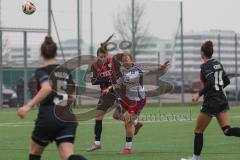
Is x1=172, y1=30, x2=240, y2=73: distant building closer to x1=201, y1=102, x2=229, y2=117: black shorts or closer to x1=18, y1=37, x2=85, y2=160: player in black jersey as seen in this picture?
x1=201, y1=102, x2=229, y2=117: black shorts

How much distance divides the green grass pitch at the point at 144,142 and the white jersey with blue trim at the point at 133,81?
3.70 ft

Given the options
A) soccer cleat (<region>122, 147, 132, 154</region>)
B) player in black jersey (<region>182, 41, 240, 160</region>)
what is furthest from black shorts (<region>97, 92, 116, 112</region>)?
player in black jersey (<region>182, 41, 240, 160</region>)

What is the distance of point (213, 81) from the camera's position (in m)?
12.4

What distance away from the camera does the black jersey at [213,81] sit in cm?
1234

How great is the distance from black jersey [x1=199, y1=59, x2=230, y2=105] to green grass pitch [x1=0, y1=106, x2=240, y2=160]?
4.33 feet

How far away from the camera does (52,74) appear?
9.48 meters

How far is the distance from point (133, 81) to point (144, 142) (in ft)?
6.62

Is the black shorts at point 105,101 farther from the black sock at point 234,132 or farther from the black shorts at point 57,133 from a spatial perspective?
the black shorts at point 57,133

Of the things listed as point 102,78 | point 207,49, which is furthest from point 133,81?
point 207,49

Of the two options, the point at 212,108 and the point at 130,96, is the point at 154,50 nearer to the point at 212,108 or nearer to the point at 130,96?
the point at 130,96

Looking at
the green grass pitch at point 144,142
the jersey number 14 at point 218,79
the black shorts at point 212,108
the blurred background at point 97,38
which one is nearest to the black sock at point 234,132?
the black shorts at point 212,108

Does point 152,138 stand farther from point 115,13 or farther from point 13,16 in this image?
point 115,13

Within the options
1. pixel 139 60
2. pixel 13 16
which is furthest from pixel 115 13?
pixel 13 16

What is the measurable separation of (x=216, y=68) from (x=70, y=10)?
22.3m
